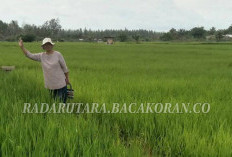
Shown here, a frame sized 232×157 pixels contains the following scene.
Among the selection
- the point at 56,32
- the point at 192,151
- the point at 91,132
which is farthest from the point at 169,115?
the point at 56,32

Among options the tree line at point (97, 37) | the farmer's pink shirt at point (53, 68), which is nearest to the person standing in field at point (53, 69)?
the farmer's pink shirt at point (53, 68)

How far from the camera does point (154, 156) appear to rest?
229 cm

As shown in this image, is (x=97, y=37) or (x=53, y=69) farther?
(x=97, y=37)

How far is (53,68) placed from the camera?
146 inches

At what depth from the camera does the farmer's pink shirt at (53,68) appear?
3.69 meters

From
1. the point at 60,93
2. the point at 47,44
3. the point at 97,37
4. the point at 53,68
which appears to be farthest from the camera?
the point at 97,37

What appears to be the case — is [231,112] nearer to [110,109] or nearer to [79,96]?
[110,109]

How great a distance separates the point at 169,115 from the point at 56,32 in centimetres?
9005

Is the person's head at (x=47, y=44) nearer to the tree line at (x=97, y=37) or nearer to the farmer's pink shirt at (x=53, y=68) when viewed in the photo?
the farmer's pink shirt at (x=53, y=68)

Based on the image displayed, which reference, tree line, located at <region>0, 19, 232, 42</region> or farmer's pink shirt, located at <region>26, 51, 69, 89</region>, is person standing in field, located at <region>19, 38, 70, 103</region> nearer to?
farmer's pink shirt, located at <region>26, 51, 69, 89</region>

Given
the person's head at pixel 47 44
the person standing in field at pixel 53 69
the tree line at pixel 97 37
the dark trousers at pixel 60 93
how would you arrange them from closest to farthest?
the person's head at pixel 47 44 < the person standing in field at pixel 53 69 < the dark trousers at pixel 60 93 < the tree line at pixel 97 37

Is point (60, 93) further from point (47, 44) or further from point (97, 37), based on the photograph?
point (97, 37)

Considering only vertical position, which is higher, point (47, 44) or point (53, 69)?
point (47, 44)

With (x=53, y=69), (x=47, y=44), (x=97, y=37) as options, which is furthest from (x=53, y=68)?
(x=97, y=37)
